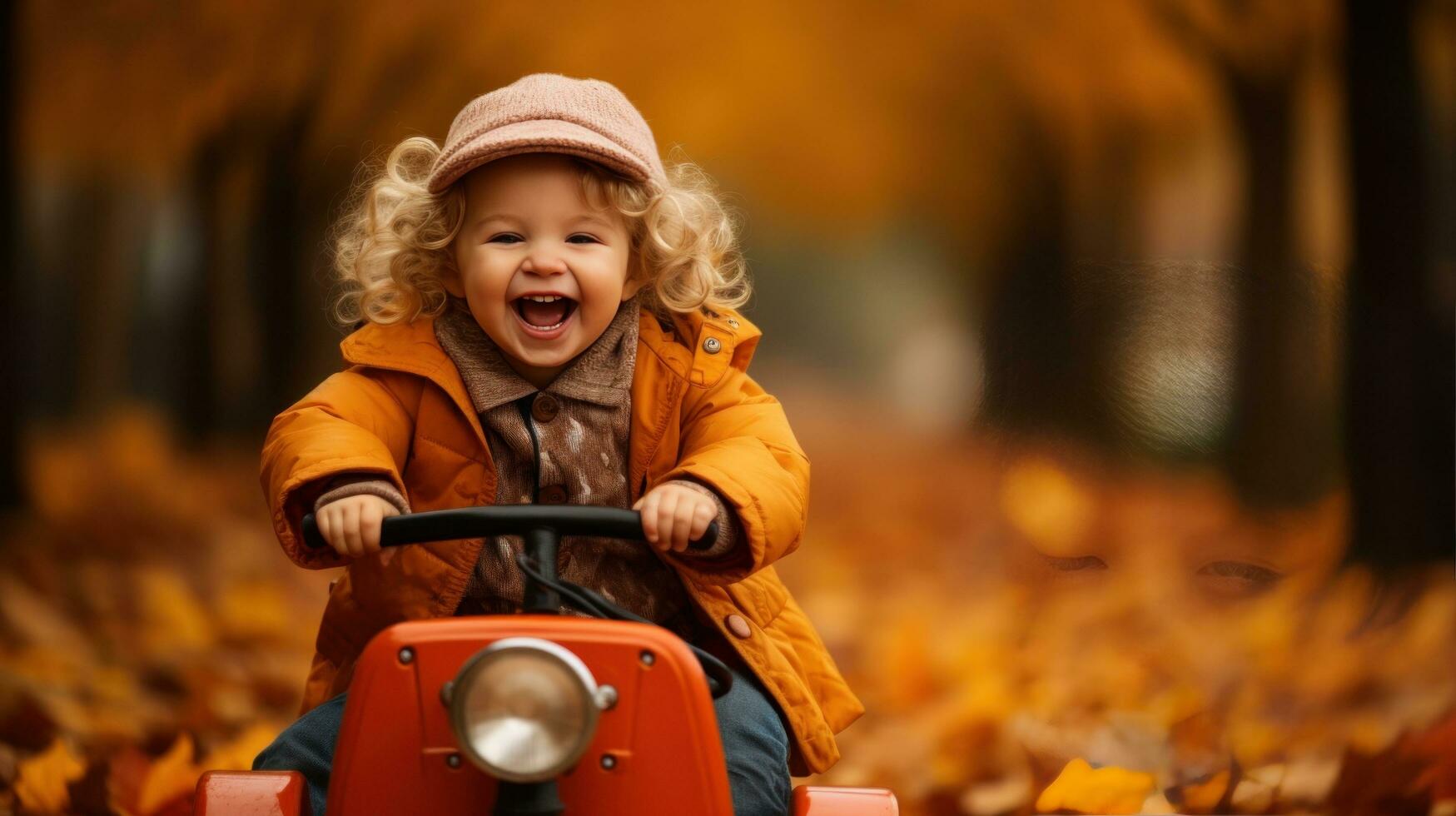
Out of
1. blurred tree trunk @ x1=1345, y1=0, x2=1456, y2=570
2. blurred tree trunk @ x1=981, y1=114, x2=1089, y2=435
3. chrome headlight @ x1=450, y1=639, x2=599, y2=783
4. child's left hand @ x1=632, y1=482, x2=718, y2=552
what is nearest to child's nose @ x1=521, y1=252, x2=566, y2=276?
child's left hand @ x1=632, y1=482, x2=718, y2=552

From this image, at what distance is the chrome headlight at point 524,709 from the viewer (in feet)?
4.02

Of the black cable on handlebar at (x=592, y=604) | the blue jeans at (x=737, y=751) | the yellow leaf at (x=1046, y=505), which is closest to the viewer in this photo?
the black cable on handlebar at (x=592, y=604)

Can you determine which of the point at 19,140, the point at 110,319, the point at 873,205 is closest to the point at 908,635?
the point at 873,205

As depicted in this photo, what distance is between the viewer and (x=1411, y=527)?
9.84 feet

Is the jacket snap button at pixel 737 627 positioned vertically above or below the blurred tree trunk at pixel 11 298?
below

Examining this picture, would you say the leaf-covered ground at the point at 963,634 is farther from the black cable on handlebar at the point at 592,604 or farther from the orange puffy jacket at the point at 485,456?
the black cable on handlebar at the point at 592,604

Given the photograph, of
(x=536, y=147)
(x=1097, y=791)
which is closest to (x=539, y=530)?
(x=536, y=147)

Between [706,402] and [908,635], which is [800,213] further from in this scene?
[706,402]

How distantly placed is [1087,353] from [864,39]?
2.62ft

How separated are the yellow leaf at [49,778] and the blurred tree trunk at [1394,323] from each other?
2.48 meters

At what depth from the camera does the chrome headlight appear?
123 cm

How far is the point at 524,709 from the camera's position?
1237 mm

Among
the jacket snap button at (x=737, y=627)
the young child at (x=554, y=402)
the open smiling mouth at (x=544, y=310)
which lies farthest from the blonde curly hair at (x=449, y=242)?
the jacket snap button at (x=737, y=627)

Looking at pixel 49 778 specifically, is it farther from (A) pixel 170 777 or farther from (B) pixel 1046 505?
(B) pixel 1046 505
